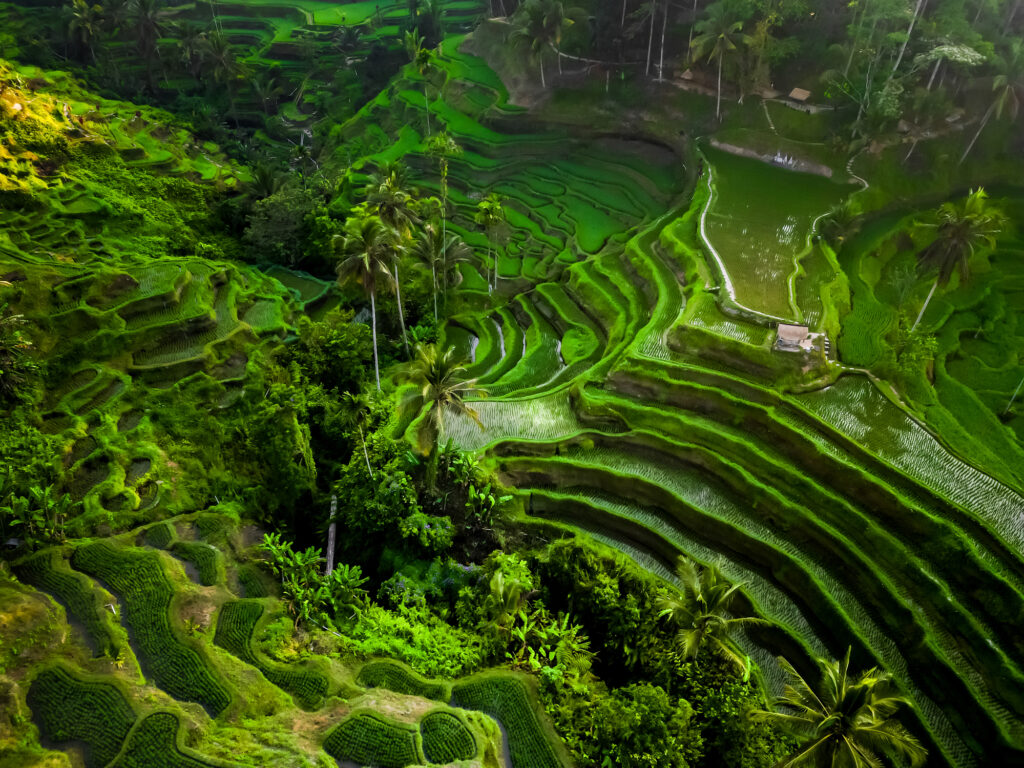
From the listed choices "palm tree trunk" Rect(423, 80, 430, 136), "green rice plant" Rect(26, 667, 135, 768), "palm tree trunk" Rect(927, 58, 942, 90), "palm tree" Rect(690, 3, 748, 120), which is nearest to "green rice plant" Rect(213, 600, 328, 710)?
"green rice plant" Rect(26, 667, 135, 768)

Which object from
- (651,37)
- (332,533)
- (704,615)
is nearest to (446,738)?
(704,615)

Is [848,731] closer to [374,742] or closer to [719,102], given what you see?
[374,742]

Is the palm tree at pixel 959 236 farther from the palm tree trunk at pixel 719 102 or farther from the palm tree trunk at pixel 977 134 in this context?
the palm tree trunk at pixel 719 102

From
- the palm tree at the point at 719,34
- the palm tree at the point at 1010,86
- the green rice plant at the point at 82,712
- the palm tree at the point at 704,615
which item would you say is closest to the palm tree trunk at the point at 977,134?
the palm tree at the point at 1010,86

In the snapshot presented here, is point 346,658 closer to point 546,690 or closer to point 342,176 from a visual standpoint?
point 546,690

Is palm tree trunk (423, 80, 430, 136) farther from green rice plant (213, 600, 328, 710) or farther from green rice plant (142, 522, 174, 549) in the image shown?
green rice plant (213, 600, 328, 710)

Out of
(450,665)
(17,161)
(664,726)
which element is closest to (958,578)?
(664,726)
